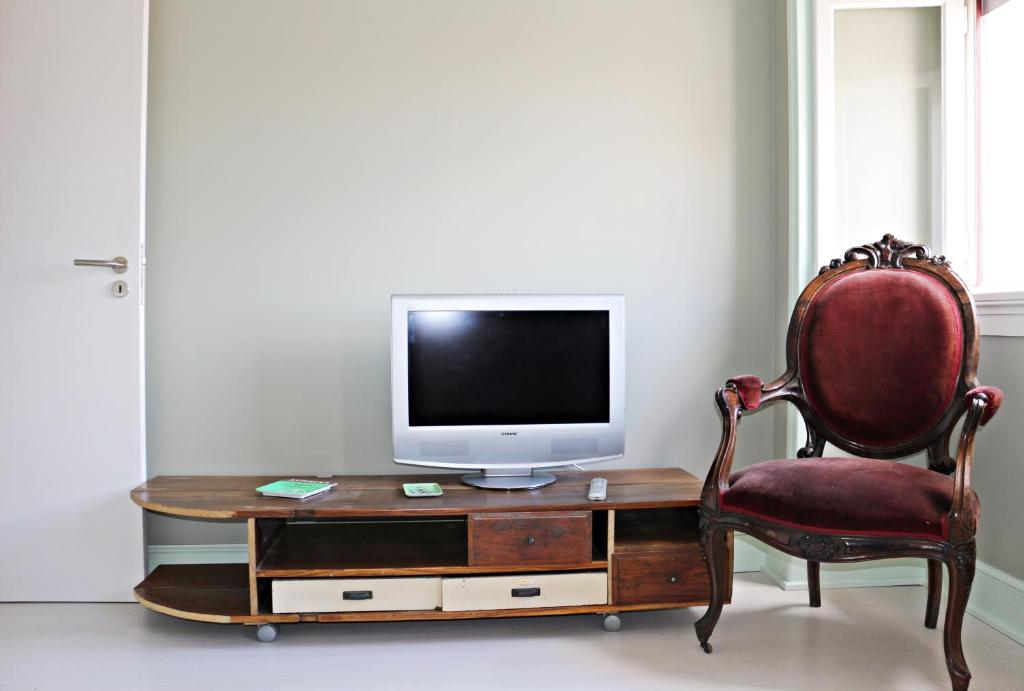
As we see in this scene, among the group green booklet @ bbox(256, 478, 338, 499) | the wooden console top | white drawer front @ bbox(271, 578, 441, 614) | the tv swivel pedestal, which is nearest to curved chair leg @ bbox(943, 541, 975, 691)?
the wooden console top

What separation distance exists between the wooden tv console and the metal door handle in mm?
Result: 737

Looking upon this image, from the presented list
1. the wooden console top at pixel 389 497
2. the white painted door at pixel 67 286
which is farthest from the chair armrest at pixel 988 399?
the white painted door at pixel 67 286

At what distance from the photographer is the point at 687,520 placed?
254cm

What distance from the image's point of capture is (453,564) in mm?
2266

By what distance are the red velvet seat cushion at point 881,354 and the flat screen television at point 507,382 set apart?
0.62 metres

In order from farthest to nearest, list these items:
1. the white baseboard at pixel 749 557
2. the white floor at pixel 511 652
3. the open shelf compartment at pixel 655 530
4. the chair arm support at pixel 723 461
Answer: the white baseboard at pixel 749 557
the open shelf compartment at pixel 655 530
the chair arm support at pixel 723 461
the white floor at pixel 511 652

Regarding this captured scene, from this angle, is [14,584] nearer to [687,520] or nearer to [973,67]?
[687,520]

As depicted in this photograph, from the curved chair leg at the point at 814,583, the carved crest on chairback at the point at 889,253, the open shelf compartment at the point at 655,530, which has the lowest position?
the curved chair leg at the point at 814,583

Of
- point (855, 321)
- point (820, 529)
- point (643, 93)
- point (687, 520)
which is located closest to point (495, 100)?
point (643, 93)

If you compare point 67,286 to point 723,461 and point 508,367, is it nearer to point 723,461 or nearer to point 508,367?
point 508,367

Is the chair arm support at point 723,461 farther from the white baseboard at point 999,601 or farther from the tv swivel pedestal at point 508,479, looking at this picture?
the white baseboard at point 999,601

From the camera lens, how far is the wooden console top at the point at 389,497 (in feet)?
7.24

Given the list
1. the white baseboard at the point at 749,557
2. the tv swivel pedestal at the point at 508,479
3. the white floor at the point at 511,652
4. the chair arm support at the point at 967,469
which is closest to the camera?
the chair arm support at the point at 967,469

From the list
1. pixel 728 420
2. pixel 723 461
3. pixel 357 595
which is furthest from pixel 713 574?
pixel 357 595
